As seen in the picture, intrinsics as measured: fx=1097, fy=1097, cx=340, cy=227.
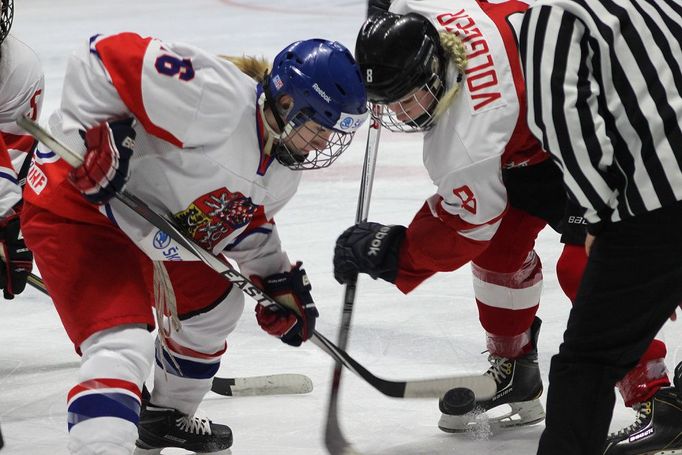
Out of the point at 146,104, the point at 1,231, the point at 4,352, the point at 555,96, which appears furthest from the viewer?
the point at 4,352

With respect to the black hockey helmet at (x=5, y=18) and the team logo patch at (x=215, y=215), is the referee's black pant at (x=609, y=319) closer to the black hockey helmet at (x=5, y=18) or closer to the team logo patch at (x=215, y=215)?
the team logo patch at (x=215, y=215)

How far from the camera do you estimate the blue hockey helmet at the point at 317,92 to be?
6.82ft

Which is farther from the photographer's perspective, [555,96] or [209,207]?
[209,207]

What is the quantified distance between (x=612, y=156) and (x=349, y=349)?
1.49 m

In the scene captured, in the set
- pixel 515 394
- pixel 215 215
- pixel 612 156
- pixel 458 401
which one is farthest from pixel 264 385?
pixel 612 156

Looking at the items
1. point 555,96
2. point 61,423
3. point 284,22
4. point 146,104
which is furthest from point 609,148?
point 284,22

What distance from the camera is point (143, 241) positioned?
220 cm

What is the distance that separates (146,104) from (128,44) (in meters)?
0.14

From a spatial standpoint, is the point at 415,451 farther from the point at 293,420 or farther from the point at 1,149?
the point at 1,149

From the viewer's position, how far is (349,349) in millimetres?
3137

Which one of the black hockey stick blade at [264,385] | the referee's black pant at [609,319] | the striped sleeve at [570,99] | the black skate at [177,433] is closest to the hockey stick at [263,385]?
the black hockey stick blade at [264,385]

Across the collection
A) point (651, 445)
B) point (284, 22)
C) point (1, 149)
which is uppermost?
point (1, 149)

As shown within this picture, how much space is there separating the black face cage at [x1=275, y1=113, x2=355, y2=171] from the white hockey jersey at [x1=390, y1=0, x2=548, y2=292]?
221mm

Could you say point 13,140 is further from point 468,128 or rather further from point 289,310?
point 468,128
